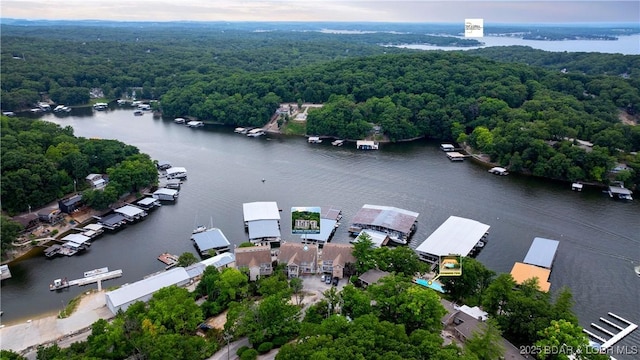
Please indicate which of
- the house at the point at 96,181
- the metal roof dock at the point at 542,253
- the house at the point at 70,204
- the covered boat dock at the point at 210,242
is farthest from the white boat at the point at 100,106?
the metal roof dock at the point at 542,253

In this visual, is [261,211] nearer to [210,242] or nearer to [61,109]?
[210,242]

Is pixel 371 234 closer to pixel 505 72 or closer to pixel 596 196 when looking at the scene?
pixel 596 196

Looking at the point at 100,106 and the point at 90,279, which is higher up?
the point at 100,106

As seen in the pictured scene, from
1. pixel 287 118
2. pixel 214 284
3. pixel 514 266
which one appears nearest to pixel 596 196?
pixel 514 266

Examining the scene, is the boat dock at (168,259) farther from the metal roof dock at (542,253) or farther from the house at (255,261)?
the metal roof dock at (542,253)

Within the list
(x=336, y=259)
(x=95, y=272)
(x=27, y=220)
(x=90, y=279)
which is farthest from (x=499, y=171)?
(x=27, y=220)

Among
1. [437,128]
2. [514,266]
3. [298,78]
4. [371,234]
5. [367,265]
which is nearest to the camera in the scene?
[367,265]

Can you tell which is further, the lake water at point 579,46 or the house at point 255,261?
the lake water at point 579,46
